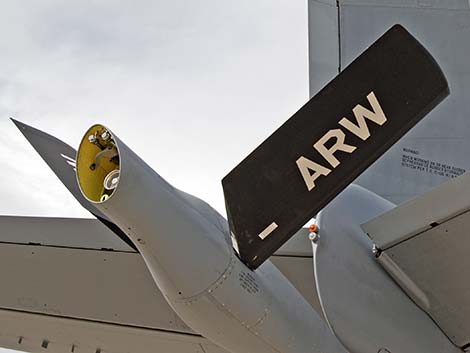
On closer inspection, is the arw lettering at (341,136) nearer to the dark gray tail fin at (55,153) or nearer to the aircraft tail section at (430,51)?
the dark gray tail fin at (55,153)

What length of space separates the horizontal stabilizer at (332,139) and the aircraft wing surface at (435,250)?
57cm

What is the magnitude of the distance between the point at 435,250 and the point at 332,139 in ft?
3.28

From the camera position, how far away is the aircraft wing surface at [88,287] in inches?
180

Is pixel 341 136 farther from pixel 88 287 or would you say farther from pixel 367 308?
pixel 88 287

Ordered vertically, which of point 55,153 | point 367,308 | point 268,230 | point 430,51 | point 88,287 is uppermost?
point 55,153

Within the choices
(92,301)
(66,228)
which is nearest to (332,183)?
(66,228)

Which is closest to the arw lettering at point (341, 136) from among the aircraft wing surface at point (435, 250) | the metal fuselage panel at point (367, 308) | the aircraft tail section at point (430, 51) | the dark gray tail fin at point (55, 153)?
the aircraft wing surface at point (435, 250)

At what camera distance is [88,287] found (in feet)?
16.0

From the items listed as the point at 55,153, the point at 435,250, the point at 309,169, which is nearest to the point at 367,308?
the point at 435,250

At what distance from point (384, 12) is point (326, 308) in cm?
313

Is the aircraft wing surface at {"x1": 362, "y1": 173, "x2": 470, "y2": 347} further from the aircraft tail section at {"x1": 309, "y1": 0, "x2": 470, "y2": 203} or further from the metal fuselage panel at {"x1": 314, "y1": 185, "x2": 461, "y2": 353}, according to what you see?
the aircraft tail section at {"x1": 309, "y1": 0, "x2": 470, "y2": 203}

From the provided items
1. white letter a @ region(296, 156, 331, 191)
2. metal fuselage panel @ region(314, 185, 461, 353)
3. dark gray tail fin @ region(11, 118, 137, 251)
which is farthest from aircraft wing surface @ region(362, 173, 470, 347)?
dark gray tail fin @ region(11, 118, 137, 251)

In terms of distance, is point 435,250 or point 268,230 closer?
Result: point 268,230

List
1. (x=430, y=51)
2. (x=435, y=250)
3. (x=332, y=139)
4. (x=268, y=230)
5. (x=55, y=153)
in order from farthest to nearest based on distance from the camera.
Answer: (x=430, y=51) < (x=55, y=153) < (x=435, y=250) < (x=268, y=230) < (x=332, y=139)
